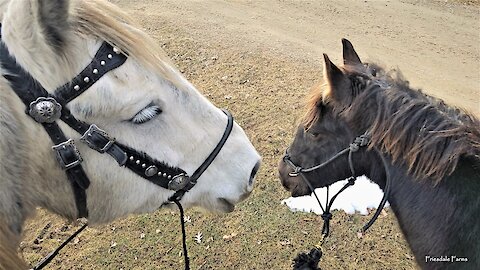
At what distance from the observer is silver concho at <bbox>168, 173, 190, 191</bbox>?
2375 millimetres

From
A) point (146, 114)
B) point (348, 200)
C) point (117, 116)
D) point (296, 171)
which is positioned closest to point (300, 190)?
point (296, 171)

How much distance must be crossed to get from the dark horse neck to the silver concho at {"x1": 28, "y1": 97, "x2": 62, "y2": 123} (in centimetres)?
209

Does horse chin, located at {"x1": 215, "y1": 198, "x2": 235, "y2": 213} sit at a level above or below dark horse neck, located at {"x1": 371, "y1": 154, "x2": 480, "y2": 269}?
above

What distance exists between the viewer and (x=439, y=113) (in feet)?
9.57

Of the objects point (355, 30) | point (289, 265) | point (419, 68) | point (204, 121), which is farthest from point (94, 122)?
point (355, 30)

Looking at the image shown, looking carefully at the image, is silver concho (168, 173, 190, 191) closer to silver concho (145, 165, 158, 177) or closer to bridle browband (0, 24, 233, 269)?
bridle browband (0, 24, 233, 269)

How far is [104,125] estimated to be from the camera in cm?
209

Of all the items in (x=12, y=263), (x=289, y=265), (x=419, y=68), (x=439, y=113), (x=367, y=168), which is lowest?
(x=289, y=265)

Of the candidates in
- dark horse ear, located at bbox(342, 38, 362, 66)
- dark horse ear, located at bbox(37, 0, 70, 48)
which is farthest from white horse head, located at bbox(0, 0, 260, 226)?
dark horse ear, located at bbox(342, 38, 362, 66)

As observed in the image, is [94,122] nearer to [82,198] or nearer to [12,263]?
[82,198]

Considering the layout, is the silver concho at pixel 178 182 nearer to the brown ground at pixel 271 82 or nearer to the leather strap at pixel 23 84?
the leather strap at pixel 23 84

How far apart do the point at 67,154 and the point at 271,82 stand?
6350 mm

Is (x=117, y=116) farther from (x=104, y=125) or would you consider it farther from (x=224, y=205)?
(x=224, y=205)

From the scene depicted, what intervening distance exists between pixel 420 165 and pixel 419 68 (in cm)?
754
